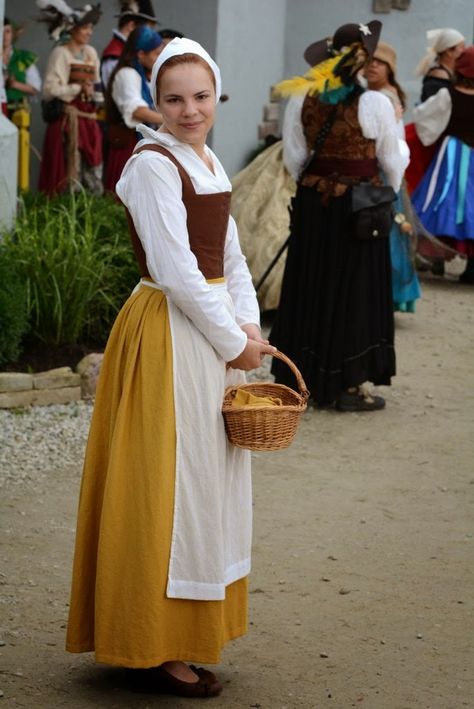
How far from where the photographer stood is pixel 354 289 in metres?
6.63

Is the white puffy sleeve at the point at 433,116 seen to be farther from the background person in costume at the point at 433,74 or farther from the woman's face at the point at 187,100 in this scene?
the woman's face at the point at 187,100

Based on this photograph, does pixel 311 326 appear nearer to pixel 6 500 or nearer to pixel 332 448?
pixel 332 448

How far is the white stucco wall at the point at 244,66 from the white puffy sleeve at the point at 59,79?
167 centimetres

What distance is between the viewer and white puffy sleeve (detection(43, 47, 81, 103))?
31.7ft

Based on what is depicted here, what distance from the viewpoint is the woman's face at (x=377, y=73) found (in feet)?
24.3

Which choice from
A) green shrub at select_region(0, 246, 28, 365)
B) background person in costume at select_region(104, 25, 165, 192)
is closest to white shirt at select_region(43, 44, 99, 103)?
background person in costume at select_region(104, 25, 165, 192)

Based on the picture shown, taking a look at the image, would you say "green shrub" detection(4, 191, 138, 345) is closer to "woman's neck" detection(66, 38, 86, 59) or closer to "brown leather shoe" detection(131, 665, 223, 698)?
"woman's neck" detection(66, 38, 86, 59)

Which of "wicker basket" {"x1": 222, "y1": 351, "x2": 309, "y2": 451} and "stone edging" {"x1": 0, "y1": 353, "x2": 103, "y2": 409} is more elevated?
"wicker basket" {"x1": 222, "y1": 351, "x2": 309, "y2": 451}

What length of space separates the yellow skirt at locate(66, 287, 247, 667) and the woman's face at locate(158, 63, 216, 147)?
1.43 ft

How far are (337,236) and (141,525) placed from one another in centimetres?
354

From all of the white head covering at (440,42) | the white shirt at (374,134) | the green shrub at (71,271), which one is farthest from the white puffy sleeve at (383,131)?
the white head covering at (440,42)

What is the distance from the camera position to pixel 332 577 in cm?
457

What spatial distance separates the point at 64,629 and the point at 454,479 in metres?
2.40

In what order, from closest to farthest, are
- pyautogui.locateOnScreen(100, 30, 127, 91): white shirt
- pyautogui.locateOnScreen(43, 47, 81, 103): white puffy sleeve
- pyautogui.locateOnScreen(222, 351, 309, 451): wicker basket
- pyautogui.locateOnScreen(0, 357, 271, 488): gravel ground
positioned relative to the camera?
pyautogui.locateOnScreen(222, 351, 309, 451): wicker basket
pyautogui.locateOnScreen(0, 357, 271, 488): gravel ground
pyautogui.locateOnScreen(100, 30, 127, 91): white shirt
pyautogui.locateOnScreen(43, 47, 81, 103): white puffy sleeve
